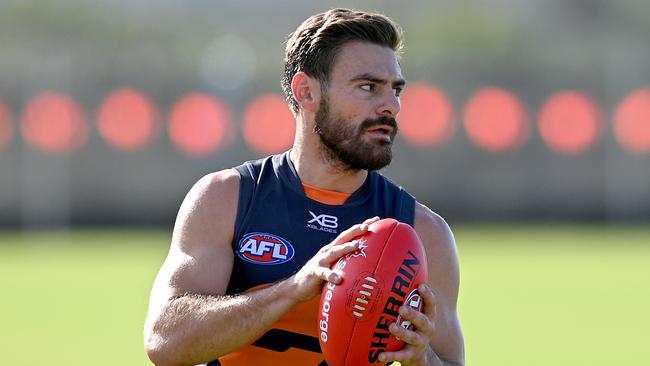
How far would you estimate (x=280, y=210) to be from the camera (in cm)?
577

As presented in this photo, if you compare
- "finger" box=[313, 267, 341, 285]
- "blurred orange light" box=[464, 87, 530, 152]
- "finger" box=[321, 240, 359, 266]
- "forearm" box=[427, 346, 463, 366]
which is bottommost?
"blurred orange light" box=[464, 87, 530, 152]

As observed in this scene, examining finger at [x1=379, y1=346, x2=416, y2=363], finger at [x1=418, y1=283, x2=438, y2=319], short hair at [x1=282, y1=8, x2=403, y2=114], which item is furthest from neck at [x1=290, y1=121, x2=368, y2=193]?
finger at [x1=379, y1=346, x2=416, y2=363]

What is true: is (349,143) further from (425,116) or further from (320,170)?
(425,116)

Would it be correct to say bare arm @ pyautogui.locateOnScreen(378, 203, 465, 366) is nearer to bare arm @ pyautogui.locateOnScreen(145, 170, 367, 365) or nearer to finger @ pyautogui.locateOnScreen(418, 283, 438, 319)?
finger @ pyautogui.locateOnScreen(418, 283, 438, 319)

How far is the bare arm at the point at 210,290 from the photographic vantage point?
4.97m

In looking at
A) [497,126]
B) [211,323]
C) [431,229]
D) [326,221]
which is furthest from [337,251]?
[497,126]

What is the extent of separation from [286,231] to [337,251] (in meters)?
0.90

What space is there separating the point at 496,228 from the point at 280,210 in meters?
22.5

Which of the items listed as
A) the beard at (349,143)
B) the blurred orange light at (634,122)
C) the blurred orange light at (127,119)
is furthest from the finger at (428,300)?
the blurred orange light at (634,122)

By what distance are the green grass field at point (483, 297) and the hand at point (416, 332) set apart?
253 inches

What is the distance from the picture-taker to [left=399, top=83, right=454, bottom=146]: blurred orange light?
29.2 m

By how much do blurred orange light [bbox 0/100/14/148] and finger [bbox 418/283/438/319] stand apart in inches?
949

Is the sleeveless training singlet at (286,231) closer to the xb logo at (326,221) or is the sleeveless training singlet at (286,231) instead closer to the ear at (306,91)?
the xb logo at (326,221)

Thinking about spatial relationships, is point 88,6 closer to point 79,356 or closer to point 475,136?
point 475,136
